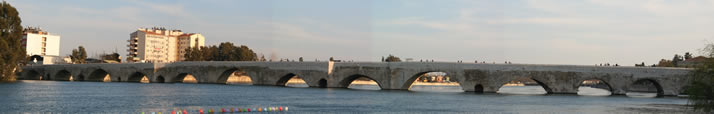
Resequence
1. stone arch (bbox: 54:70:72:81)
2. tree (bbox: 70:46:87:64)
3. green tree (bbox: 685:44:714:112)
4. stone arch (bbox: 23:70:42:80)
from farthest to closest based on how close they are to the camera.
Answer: tree (bbox: 70:46:87:64) → stone arch (bbox: 23:70:42:80) → stone arch (bbox: 54:70:72:81) → green tree (bbox: 685:44:714:112)

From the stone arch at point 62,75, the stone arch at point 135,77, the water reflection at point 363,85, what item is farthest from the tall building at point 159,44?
the stone arch at point 135,77

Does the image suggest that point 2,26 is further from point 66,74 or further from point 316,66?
point 66,74

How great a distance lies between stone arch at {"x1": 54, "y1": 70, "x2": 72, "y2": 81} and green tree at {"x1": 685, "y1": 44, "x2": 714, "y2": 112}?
330 feet

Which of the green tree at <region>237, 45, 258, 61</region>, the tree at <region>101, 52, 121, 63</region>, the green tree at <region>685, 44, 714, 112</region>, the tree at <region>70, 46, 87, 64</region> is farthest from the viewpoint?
the tree at <region>101, 52, 121, 63</region>

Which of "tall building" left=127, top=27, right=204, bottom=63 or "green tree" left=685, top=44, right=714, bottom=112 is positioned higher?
"tall building" left=127, top=27, right=204, bottom=63

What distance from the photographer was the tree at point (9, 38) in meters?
70.1

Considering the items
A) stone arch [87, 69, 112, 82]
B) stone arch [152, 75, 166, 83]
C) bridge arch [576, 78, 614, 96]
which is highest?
stone arch [87, 69, 112, 82]

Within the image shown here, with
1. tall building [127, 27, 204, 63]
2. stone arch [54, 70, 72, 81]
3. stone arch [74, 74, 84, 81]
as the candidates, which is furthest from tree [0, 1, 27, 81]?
tall building [127, 27, 204, 63]

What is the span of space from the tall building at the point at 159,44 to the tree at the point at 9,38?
103 meters

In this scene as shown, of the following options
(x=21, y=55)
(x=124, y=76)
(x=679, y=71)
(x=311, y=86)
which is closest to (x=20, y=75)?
(x=124, y=76)

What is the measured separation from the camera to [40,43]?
537 feet

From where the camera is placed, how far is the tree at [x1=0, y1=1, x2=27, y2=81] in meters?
70.1

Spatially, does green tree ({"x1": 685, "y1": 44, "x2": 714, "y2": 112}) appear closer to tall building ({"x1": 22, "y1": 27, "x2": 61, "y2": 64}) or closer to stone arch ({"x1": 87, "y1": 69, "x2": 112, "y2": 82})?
stone arch ({"x1": 87, "y1": 69, "x2": 112, "y2": 82})

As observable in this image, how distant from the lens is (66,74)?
110m
